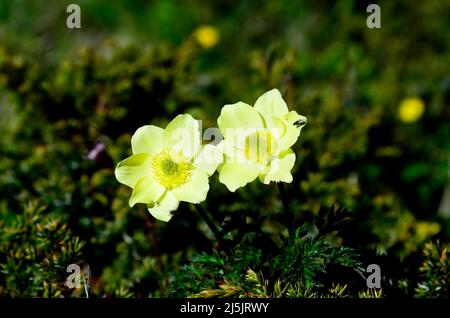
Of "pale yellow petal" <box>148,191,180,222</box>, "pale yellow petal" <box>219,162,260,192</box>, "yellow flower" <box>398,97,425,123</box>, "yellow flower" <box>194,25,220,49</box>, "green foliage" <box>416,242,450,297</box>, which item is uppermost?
"yellow flower" <box>194,25,220,49</box>

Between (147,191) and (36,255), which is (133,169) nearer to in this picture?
(147,191)

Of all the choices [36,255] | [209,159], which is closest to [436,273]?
[209,159]

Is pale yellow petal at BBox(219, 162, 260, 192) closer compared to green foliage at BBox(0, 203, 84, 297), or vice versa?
pale yellow petal at BBox(219, 162, 260, 192)

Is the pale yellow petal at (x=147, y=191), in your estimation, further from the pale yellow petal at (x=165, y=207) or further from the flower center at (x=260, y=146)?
the flower center at (x=260, y=146)

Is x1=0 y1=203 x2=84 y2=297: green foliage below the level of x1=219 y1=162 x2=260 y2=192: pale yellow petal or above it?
below

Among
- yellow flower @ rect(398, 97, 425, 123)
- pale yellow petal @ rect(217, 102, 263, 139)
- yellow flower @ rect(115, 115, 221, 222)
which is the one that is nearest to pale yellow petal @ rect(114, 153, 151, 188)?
yellow flower @ rect(115, 115, 221, 222)

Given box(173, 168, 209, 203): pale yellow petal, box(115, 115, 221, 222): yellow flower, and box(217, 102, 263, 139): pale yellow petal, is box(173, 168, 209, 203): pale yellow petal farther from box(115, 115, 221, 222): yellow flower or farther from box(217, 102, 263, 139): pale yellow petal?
box(217, 102, 263, 139): pale yellow petal

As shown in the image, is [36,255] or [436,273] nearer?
[436,273]

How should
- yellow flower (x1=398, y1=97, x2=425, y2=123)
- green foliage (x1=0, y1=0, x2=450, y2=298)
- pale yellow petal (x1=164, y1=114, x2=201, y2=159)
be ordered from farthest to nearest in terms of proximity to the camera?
yellow flower (x1=398, y1=97, x2=425, y2=123) → green foliage (x1=0, y1=0, x2=450, y2=298) → pale yellow petal (x1=164, y1=114, x2=201, y2=159)
